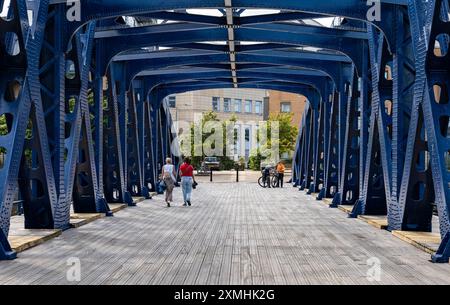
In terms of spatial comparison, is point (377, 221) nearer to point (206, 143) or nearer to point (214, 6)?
point (214, 6)

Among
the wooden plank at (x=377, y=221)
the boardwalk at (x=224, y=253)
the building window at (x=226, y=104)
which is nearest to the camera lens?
the boardwalk at (x=224, y=253)

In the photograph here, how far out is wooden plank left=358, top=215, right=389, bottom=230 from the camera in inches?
577

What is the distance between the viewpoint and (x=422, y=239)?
12.1m

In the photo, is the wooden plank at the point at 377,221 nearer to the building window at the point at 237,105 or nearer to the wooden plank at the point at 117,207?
the wooden plank at the point at 117,207

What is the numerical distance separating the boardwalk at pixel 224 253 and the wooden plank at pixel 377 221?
235mm

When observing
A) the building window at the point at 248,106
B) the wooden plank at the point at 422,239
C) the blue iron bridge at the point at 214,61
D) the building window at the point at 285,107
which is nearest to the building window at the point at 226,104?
the building window at the point at 248,106

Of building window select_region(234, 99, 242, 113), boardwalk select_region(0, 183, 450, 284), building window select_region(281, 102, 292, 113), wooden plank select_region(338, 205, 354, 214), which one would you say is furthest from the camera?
building window select_region(234, 99, 242, 113)

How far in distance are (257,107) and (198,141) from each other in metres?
27.9

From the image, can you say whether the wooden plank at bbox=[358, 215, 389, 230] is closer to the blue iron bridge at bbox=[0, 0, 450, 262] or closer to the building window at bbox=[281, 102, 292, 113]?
the blue iron bridge at bbox=[0, 0, 450, 262]

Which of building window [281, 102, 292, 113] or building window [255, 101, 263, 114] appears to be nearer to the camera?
building window [281, 102, 292, 113]

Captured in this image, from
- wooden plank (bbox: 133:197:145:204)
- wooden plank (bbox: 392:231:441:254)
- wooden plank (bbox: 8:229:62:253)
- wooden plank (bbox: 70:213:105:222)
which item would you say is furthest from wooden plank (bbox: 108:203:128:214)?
wooden plank (bbox: 392:231:441:254)

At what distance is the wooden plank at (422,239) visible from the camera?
11.1 m

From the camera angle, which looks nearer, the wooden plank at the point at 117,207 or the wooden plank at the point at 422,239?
the wooden plank at the point at 422,239

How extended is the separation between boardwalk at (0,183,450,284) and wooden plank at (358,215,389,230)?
24 centimetres
